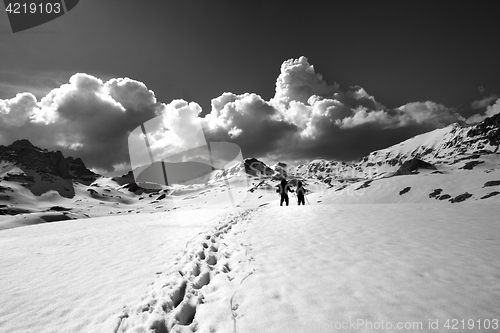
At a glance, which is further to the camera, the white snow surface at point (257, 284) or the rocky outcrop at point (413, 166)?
the rocky outcrop at point (413, 166)

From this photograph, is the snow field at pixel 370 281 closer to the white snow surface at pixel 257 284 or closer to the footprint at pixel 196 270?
the white snow surface at pixel 257 284

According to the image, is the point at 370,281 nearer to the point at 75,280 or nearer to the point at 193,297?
the point at 193,297

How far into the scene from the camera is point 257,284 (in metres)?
4.84

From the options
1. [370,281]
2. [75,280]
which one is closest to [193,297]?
[75,280]

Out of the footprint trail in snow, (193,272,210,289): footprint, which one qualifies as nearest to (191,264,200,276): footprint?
the footprint trail in snow

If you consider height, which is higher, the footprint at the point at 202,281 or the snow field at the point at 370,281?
the footprint at the point at 202,281

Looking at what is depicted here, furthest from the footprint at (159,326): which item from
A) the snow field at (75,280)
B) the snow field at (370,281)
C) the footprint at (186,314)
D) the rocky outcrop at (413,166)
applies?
the rocky outcrop at (413,166)

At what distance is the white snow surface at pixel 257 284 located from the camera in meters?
3.59

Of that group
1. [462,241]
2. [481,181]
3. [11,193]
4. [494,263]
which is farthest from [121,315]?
[11,193]

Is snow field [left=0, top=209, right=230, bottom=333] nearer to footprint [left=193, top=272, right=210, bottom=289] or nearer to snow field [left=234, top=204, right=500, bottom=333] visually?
footprint [left=193, top=272, right=210, bottom=289]

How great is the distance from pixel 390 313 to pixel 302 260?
2810 mm

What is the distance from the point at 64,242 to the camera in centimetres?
995

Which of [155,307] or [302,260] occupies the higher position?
[155,307]

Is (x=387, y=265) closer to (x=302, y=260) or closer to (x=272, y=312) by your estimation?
(x=302, y=260)
